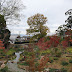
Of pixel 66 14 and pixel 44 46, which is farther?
pixel 66 14

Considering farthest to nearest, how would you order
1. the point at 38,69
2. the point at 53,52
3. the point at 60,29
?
the point at 60,29 → the point at 53,52 → the point at 38,69

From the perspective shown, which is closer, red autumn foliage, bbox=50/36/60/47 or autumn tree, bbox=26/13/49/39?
red autumn foliage, bbox=50/36/60/47

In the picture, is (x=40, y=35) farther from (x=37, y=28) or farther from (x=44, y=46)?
(x=44, y=46)

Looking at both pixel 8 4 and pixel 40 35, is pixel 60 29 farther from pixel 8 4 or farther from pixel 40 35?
pixel 8 4

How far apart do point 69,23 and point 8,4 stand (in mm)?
15162

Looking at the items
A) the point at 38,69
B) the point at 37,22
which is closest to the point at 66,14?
the point at 37,22

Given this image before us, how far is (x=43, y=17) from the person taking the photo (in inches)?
1236

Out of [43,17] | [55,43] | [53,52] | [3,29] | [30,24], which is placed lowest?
[53,52]

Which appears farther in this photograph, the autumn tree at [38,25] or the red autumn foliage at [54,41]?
the autumn tree at [38,25]

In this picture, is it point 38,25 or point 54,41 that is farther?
point 38,25

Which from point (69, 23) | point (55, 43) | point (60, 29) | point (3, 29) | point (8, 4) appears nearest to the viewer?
point (55, 43)

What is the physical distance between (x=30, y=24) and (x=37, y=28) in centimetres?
261

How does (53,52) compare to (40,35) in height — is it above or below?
below

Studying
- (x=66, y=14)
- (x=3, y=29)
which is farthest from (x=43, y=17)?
(x=3, y=29)
